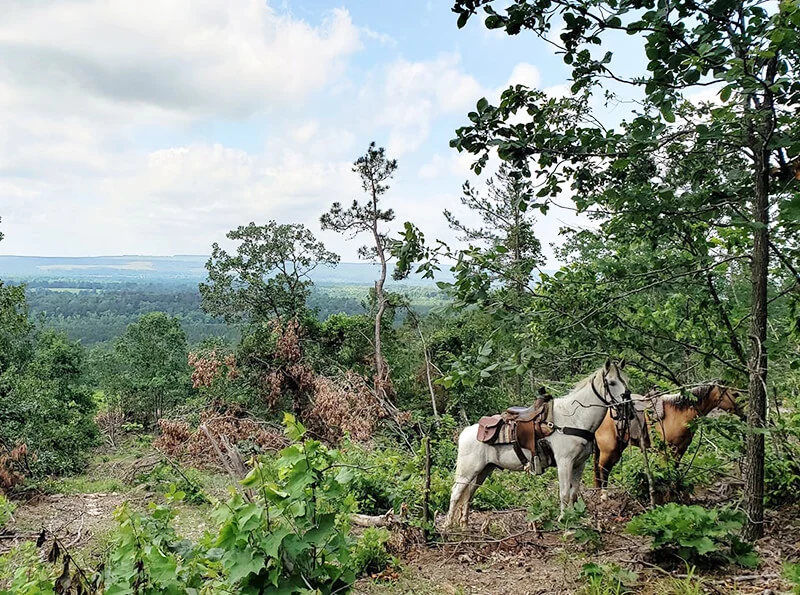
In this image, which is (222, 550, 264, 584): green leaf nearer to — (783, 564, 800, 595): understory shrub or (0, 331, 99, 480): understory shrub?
(783, 564, 800, 595): understory shrub

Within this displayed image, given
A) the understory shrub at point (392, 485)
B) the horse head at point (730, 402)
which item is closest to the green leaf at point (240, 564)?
the understory shrub at point (392, 485)

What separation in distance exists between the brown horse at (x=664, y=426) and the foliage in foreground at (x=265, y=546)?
4.17 m

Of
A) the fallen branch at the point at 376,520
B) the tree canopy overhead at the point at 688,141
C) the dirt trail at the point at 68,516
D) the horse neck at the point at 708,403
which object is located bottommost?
the dirt trail at the point at 68,516

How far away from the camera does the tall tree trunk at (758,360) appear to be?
3.06 m

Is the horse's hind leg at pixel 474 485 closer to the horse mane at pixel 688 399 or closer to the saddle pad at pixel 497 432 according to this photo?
the saddle pad at pixel 497 432

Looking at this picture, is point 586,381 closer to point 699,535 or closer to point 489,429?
point 489,429

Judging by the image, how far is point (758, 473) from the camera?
3344 millimetres

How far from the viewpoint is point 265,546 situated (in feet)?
7.15

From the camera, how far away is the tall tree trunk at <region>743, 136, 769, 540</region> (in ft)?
10.0

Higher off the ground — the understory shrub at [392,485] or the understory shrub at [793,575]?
the understory shrub at [793,575]

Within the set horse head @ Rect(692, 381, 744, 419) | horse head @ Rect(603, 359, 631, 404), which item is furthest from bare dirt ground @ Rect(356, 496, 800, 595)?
horse head @ Rect(692, 381, 744, 419)

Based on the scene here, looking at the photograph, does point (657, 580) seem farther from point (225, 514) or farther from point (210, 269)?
point (210, 269)

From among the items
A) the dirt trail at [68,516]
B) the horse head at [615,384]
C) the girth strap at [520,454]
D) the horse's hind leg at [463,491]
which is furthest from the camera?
the dirt trail at [68,516]

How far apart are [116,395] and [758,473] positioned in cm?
2649
